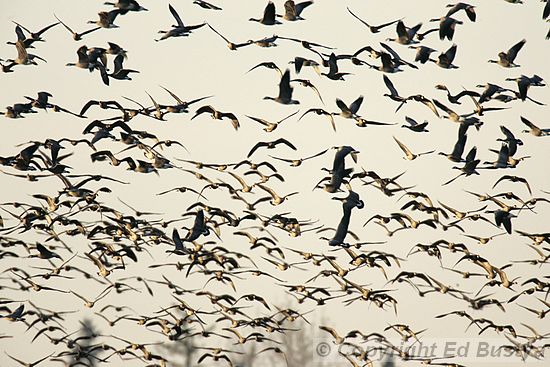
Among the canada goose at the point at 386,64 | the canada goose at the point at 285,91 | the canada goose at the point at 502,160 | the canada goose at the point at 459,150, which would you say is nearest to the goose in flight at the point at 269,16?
the canada goose at the point at 285,91

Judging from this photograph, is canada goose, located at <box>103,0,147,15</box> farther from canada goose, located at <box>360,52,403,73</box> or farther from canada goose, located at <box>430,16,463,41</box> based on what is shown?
canada goose, located at <box>430,16,463,41</box>

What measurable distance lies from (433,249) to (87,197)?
34.3 ft

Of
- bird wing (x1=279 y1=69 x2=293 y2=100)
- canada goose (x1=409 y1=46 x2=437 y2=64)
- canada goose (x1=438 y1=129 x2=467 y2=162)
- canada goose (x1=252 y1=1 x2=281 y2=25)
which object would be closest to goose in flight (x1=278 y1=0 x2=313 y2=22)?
canada goose (x1=252 y1=1 x2=281 y2=25)

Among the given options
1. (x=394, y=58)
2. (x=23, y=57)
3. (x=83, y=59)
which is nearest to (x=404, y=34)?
(x=394, y=58)

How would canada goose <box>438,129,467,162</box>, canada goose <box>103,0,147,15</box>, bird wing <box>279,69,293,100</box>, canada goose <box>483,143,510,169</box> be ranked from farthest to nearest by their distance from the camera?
1. canada goose <box>483,143,510,169</box>
2. canada goose <box>438,129,467,162</box>
3. canada goose <box>103,0,147,15</box>
4. bird wing <box>279,69,293,100</box>

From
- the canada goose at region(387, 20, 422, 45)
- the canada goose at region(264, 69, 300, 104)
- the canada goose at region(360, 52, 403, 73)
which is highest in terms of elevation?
the canada goose at region(387, 20, 422, 45)

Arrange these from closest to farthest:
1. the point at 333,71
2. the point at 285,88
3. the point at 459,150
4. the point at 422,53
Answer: the point at 285,88
the point at 333,71
the point at 422,53
the point at 459,150

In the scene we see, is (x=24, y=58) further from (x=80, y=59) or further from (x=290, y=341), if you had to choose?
(x=290, y=341)

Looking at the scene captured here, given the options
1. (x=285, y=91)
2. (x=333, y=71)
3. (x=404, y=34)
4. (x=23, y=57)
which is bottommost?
(x=285, y=91)

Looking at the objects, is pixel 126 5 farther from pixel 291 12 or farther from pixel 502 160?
pixel 502 160

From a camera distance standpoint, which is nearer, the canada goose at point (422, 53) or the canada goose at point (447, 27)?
the canada goose at point (447, 27)

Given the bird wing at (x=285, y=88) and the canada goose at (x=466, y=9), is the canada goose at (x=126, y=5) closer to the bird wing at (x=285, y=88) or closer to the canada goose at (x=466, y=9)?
the bird wing at (x=285, y=88)

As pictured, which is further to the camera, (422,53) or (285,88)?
(422,53)

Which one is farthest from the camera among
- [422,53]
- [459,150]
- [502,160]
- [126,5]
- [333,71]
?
[502,160]
